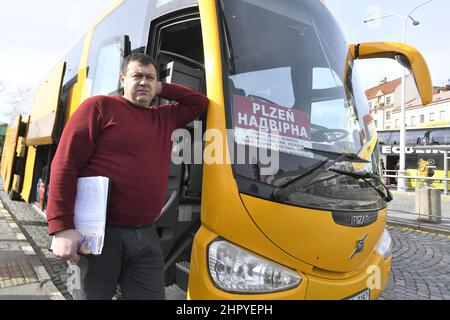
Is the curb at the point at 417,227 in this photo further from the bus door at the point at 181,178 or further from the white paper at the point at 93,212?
the white paper at the point at 93,212

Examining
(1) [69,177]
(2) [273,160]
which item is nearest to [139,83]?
(1) [69,177]

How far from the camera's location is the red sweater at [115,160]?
1.75 meters

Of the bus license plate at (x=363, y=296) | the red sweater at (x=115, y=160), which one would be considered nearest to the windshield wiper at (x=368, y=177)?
the bus license plate at (x=363, y=296)

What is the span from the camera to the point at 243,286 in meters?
2.11

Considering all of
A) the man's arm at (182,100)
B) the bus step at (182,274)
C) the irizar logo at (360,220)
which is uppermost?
the man's arm at (182,100)

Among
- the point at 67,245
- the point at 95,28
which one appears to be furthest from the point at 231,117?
the point at 95,28

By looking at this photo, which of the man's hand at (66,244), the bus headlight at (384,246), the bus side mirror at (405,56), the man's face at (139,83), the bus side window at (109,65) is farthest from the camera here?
the bus side window at (109,65)

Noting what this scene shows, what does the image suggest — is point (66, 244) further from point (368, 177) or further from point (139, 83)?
point (368, 177)

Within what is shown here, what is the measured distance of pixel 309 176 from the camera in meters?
2.23

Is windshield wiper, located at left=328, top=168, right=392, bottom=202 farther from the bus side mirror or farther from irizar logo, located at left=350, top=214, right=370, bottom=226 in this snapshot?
the bus side mirror

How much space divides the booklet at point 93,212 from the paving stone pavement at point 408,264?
976mm

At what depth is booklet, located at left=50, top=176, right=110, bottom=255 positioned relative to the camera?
177 centimetres

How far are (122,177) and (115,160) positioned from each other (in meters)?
0.09

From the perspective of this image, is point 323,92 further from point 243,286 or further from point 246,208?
point 243,286
